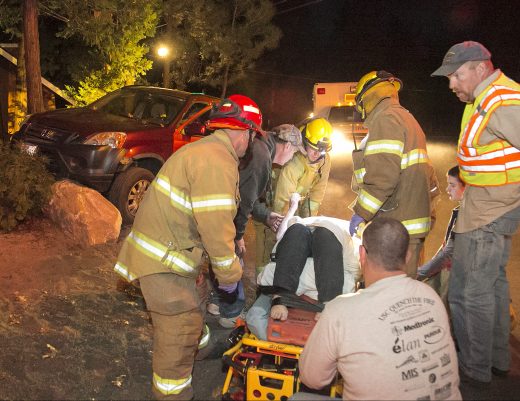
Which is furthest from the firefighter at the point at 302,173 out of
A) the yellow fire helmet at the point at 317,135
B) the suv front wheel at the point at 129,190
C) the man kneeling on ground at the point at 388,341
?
the suv front wheel at the point at 129,190

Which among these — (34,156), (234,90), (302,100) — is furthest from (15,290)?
(302,100)

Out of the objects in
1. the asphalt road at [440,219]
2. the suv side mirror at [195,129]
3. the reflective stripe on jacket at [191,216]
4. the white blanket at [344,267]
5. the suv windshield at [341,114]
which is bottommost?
the asphalt road at [440,219]

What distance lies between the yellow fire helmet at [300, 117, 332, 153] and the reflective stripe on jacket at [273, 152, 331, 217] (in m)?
0.18

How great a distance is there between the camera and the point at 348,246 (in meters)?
3.95

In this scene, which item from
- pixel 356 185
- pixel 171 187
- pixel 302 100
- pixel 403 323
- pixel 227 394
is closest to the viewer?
pixel 403 323

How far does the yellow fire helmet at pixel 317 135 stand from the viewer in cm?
469

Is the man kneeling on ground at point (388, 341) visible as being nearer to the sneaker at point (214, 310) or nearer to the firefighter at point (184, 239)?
the firefighter at point (184, 239)

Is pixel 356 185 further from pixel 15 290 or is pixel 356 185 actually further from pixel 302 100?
pixel 302 100

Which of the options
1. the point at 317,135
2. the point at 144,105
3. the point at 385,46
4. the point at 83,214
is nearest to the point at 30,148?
the point at 83,214

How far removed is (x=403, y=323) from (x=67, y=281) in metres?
4.20

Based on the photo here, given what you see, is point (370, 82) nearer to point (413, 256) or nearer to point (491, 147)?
point (491, 147)

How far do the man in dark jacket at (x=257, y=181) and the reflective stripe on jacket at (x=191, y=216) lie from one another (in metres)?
0.99

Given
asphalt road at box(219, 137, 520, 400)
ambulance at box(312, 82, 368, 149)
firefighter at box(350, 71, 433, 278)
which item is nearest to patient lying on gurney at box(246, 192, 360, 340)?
firefighter at box(350, 71, 433, 278)

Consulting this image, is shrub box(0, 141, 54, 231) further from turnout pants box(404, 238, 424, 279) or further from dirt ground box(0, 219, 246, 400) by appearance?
turnout pants box(404, 238, 424, 279)
